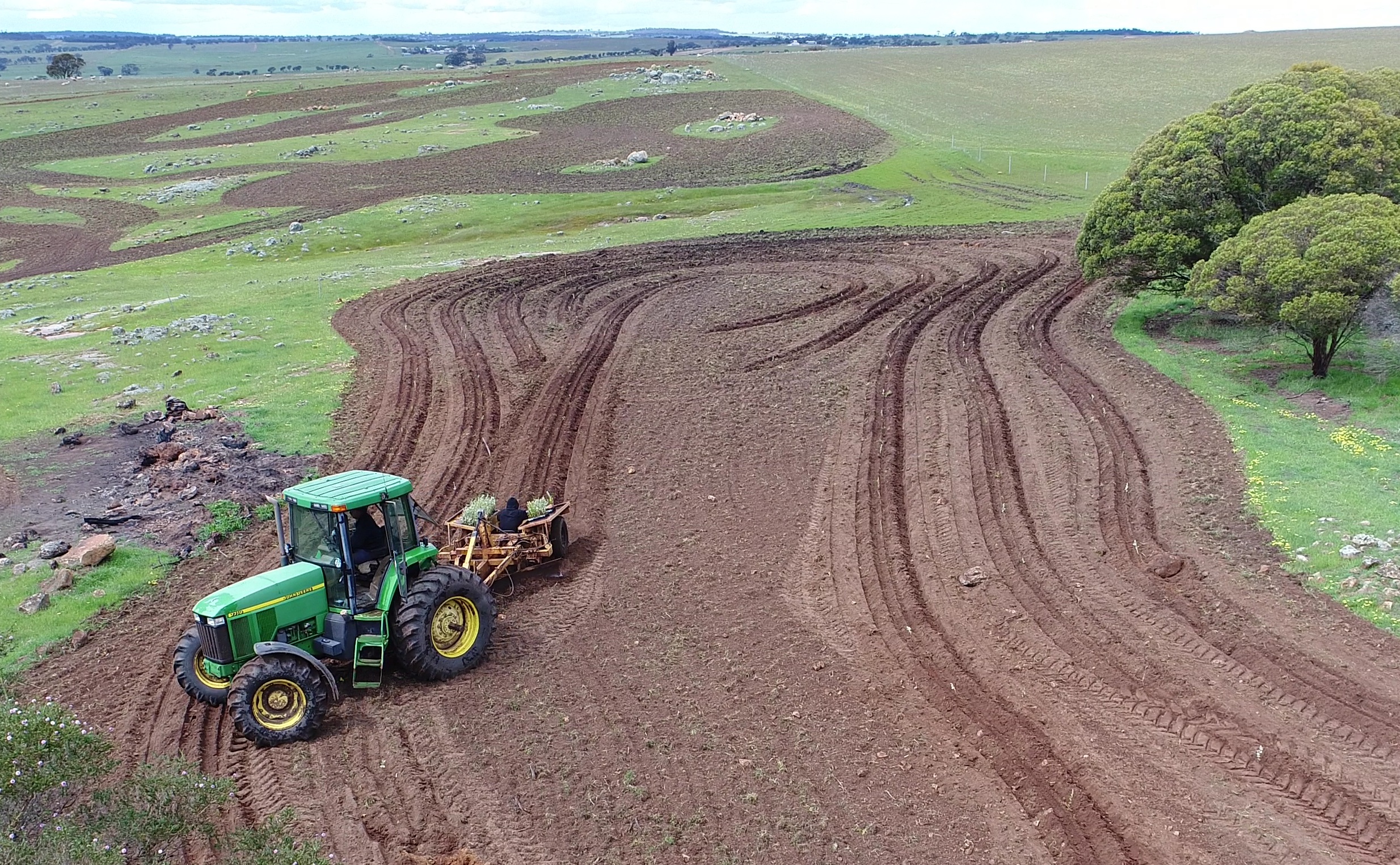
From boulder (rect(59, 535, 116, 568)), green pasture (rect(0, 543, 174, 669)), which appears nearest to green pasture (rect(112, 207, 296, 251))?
boulder (rect(59, 535, 116, 568))

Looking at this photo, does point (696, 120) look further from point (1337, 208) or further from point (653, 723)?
point (653, 723)

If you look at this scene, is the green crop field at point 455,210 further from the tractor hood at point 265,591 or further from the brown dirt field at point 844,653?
the tractor hood at point 265,591

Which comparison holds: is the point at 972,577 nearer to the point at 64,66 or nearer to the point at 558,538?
the point at 558,538

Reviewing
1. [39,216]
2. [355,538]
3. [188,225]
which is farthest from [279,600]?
[39,216]

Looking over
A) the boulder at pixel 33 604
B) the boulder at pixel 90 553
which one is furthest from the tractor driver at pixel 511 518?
the boulder at pixel 33 604

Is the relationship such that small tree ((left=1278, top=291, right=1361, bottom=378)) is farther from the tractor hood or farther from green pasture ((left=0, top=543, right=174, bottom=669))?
green pasture ((left=0, top=543, right=174, bottom=669))
